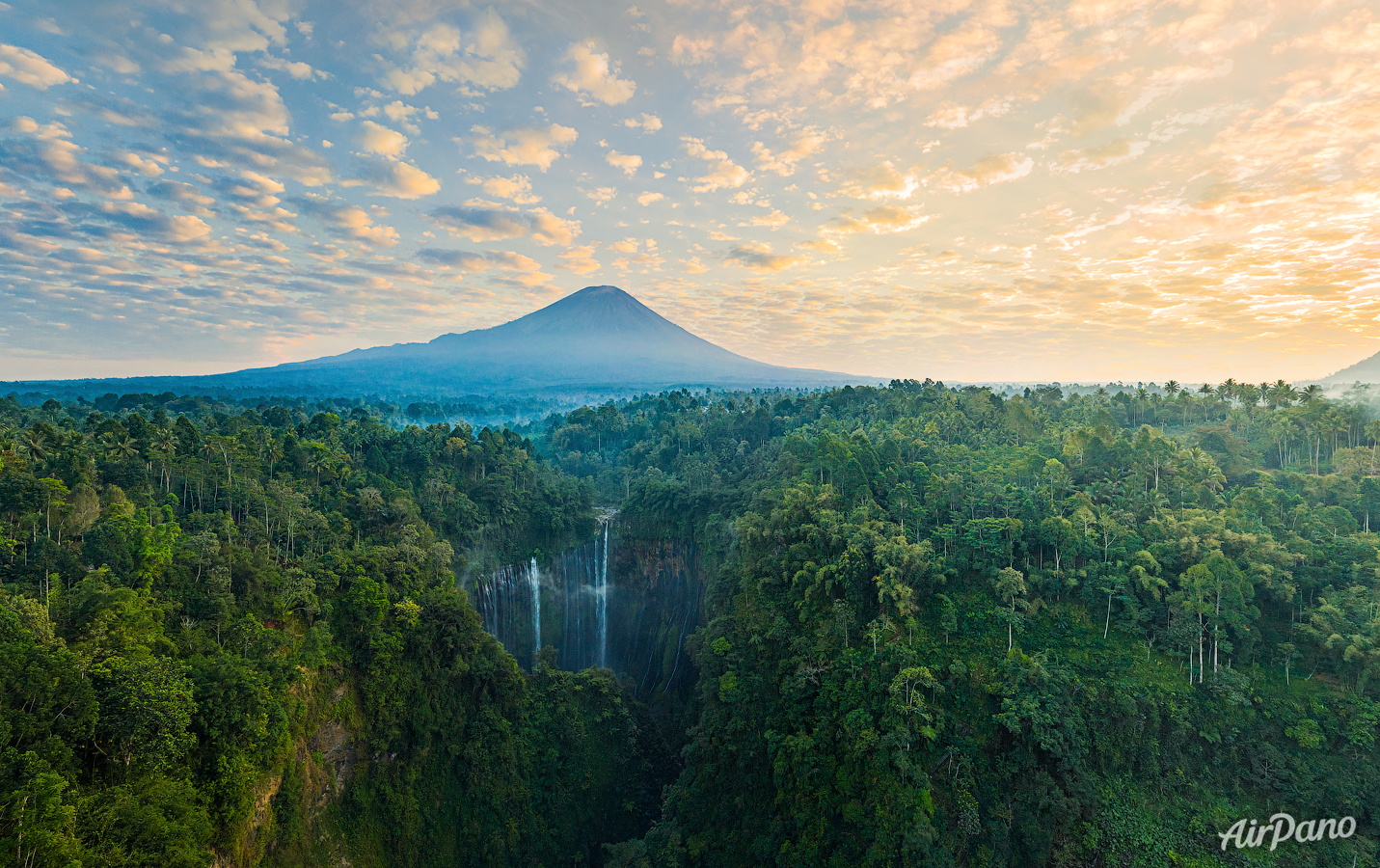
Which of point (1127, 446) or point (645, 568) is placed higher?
point (1127, 446)

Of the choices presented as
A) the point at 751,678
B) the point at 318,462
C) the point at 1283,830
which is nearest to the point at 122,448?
the point at 318,462

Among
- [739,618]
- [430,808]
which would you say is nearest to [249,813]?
[430,808]

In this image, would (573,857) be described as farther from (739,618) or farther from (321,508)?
(321,508)

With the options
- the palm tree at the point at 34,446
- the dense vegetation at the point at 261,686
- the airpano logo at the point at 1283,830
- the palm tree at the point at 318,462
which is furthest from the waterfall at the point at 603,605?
the airpano logo at the point at 1283,830

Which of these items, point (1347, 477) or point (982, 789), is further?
point (1347, 477)

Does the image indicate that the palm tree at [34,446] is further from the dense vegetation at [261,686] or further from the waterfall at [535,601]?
the waterfall at [535,601]

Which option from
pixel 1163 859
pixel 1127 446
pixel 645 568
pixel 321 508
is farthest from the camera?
pixel 645 568
